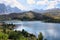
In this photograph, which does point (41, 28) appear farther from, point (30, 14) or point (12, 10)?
point (12, 10)

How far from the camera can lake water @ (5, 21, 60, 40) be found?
873cm

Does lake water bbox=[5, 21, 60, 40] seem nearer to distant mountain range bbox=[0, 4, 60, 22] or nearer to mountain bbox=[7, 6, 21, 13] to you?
distant mountain range bbox=[0, 4, 60, 22]

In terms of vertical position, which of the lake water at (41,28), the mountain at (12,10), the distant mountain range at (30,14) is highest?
the mountain at (12,10)

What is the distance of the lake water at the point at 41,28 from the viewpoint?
28.6 feet

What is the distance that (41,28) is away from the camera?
30.8 ft

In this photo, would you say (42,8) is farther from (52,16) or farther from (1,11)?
(1,11)

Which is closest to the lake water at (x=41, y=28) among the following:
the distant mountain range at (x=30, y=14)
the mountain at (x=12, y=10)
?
the distant mountain range at (x=30, y=14)

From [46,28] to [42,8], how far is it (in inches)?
55.2

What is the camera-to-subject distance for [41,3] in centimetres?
894

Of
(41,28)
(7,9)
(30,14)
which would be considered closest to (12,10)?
(7,9)

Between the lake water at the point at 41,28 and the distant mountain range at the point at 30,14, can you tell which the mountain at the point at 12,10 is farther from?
the lake water at the point at 41,28

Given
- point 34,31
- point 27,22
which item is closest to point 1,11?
point 27,22

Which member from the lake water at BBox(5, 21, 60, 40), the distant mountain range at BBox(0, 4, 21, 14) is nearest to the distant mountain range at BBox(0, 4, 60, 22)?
the distant mountain range at BBox(0, 4, 21, 14)

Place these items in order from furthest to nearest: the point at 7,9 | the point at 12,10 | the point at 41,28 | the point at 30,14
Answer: the point at 41,28 < the point at 7,9 < the point at 12,10 < the point at 30,14
